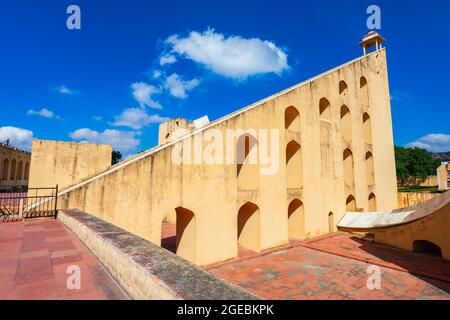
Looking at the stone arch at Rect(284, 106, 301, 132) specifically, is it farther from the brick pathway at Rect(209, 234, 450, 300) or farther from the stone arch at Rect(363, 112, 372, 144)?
the stone arch at Rect(363, 112, 372, 144)

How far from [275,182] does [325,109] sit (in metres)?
6.83

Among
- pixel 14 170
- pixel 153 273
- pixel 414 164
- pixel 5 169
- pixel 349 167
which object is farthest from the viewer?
pixel 414 164

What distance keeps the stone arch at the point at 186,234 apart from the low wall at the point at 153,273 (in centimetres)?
484

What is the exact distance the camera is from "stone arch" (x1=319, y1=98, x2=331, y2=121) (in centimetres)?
1463

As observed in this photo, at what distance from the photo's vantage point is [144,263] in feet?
8.65

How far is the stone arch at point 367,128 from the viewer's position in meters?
17.9

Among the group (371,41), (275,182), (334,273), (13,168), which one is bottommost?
(334,273)

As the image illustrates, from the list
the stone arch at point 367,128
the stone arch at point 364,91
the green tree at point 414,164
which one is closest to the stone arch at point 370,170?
the stone arch at point 367,128

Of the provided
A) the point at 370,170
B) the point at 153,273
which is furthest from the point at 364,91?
Result: the point at 153,273

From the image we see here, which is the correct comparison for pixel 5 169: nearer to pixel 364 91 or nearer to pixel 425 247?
pixel 364 91

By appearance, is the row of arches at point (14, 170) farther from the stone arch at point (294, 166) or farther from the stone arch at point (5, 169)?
the stone arch at point (294, 166)

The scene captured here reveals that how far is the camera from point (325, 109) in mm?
14898
